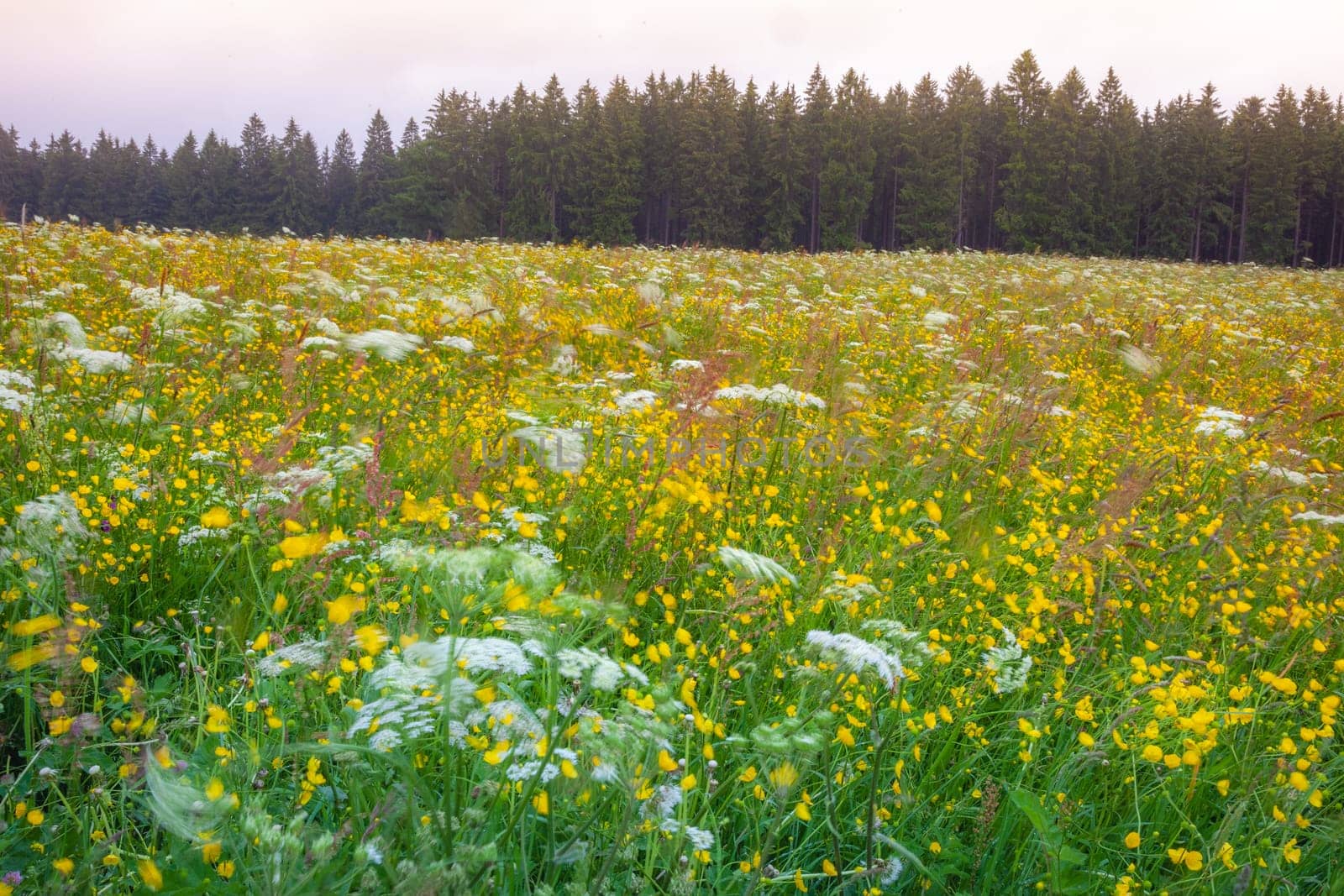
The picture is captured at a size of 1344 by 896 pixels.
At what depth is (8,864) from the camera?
1.53m

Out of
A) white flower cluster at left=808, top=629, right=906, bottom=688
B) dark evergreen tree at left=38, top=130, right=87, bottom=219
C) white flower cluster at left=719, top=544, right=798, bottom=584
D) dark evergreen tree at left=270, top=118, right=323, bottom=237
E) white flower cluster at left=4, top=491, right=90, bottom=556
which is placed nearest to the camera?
white flower cluster at left=808, top=629, right=906, bottom=688

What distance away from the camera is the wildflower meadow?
1.44 meters

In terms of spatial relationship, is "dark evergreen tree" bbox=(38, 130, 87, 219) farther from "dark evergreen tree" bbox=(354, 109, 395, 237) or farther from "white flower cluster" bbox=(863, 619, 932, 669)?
"white flower cluster" bbox=(863, 619, 932, 669)

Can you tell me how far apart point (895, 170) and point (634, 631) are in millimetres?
56971

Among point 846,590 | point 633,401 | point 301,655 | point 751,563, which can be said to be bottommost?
point 846,590

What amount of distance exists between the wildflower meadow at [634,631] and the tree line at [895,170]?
44132mm

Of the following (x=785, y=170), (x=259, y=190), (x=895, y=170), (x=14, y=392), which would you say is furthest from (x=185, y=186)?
(x=14, y=392)

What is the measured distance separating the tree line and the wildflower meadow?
4413 cm

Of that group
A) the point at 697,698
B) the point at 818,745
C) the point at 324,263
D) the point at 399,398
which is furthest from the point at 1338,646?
the point at 324,263

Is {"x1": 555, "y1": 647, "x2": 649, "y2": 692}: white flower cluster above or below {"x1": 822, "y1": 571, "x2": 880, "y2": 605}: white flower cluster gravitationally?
above

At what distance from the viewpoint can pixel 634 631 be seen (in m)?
2.61

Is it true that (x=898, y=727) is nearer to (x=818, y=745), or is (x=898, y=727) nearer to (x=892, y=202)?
(x=818, y=745)

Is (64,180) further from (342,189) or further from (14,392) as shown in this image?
(14,392)

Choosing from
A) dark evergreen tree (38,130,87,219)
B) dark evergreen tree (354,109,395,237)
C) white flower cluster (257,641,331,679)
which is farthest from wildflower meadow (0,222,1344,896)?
dark evergreen tree (38,130,87,219)
